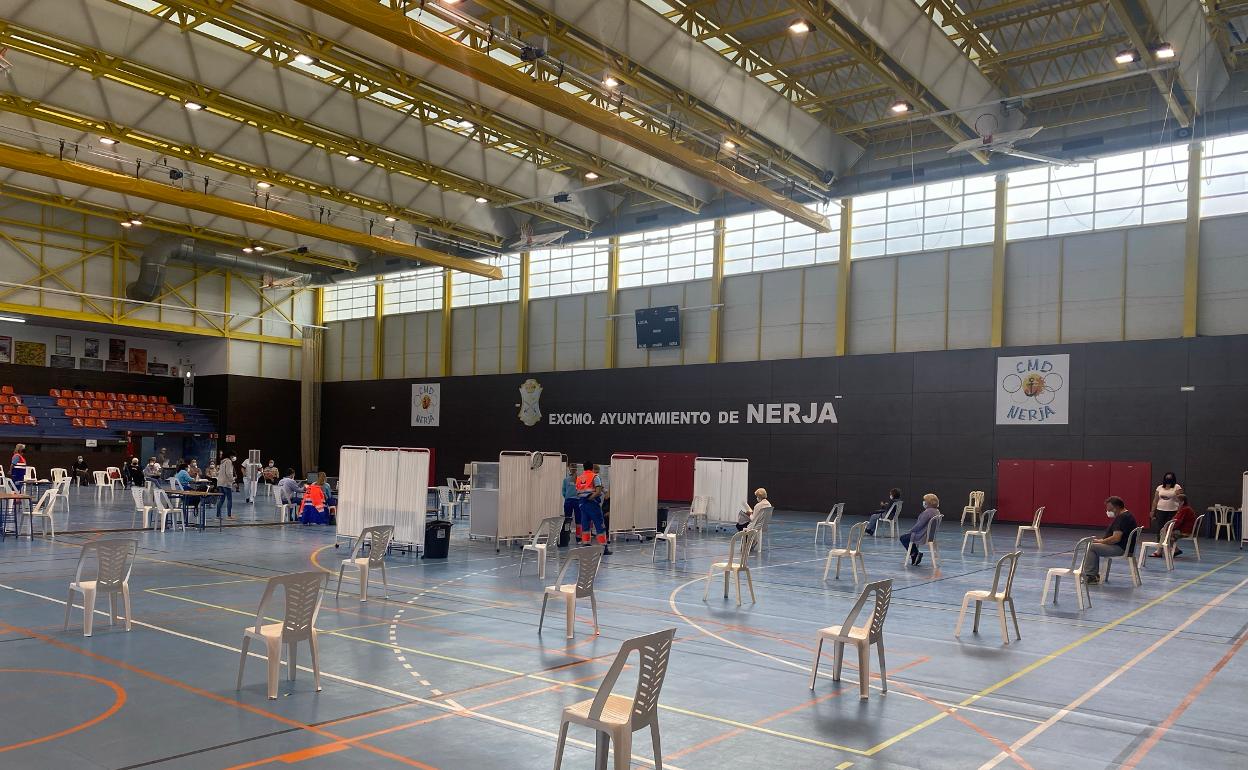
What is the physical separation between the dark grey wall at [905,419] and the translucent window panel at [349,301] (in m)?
8.00

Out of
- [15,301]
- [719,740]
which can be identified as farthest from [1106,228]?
[15,301]

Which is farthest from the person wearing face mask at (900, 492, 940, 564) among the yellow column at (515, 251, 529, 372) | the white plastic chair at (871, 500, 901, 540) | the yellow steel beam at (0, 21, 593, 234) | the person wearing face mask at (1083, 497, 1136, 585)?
the yellow column at (515, 251, 529, 372)

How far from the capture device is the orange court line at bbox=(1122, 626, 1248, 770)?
6.23 metres

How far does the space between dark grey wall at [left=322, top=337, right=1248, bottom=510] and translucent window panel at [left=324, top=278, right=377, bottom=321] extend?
8.00 meters

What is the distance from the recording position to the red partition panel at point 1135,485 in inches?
953

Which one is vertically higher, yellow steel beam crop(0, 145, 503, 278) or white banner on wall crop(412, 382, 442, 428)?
yellow steel beam crop(0, 145, 503, 278)

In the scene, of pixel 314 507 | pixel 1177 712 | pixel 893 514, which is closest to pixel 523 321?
pixel 314 507

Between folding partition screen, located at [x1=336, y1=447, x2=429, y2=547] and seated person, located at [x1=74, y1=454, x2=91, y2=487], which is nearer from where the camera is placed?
folding partition screen, located at [x1=336, y1=447, x2=429, y2=547]

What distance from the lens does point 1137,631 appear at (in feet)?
35.4

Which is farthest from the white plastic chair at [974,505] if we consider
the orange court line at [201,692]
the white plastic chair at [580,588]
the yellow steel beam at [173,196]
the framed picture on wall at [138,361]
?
the framed picture on wall at [138,361]

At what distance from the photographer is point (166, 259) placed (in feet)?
127

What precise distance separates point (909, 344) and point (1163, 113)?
32.4 feet

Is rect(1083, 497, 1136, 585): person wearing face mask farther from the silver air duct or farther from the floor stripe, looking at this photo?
the silver air duct

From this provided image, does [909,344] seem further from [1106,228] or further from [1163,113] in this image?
[1163,113]
